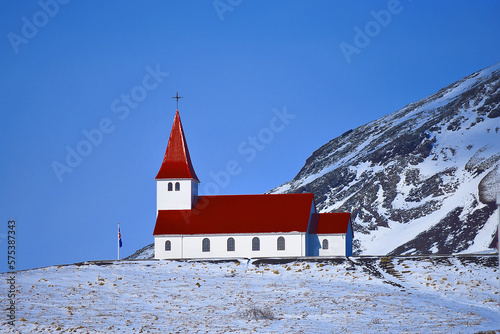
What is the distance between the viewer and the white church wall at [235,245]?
8981 cm

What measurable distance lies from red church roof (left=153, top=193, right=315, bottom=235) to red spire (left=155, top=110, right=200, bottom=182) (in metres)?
3.72

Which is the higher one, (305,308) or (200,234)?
(200,234)

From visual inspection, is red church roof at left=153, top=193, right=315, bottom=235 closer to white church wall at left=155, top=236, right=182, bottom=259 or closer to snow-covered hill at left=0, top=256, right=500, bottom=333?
white church wall at left=155, top=236, right=182, bottom=259

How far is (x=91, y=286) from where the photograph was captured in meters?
69.5

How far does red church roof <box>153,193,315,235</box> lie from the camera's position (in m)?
90.9

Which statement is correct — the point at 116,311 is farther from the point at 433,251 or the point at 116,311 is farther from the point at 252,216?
the point at 433,251

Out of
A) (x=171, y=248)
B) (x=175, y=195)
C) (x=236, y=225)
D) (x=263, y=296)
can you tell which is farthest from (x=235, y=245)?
(x=263, y=296)

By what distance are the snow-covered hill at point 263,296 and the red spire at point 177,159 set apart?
1585 centimetres

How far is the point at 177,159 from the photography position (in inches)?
3858

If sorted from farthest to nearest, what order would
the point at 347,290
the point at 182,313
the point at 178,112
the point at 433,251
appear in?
the point at 433,251 → the point at 178,112 → the point at 347,290 → the point at 182,313

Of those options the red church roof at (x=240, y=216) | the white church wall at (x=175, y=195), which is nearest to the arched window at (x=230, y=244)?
the red church roof at (x=240, y=216)

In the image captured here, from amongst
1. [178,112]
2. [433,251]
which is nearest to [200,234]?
[178,112]

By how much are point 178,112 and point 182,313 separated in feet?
144

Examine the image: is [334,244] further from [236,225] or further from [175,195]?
[175,195]
